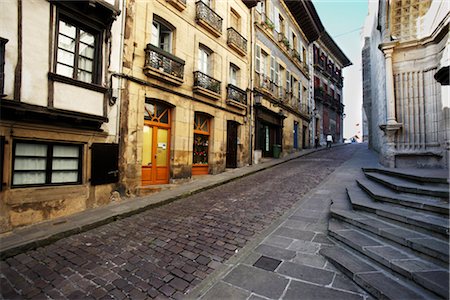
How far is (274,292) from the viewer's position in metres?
2.43

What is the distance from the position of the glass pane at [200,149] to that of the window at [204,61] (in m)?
2.94

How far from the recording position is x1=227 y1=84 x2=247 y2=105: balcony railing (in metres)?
11.0

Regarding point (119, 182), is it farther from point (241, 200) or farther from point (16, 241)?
point (241, 200)

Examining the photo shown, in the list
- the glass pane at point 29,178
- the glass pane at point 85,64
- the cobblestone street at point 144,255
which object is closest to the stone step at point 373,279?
the cobblestone street at point 144,255

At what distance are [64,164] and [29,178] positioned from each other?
72 cm

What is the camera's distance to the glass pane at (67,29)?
5.37 m

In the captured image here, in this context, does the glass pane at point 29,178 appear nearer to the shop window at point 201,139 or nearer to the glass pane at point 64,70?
the glass pane at point 64,70

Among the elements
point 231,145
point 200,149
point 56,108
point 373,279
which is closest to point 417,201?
point 373,279

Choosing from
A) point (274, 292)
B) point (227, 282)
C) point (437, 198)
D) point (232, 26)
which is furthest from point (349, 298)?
point (232, 26)

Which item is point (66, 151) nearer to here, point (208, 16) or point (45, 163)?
point (45, 163)

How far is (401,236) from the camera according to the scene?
9.50 ft

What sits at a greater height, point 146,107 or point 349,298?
point 146,107

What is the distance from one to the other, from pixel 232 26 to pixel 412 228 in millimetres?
11886

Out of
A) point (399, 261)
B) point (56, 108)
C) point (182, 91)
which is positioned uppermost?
point (182, 91)
